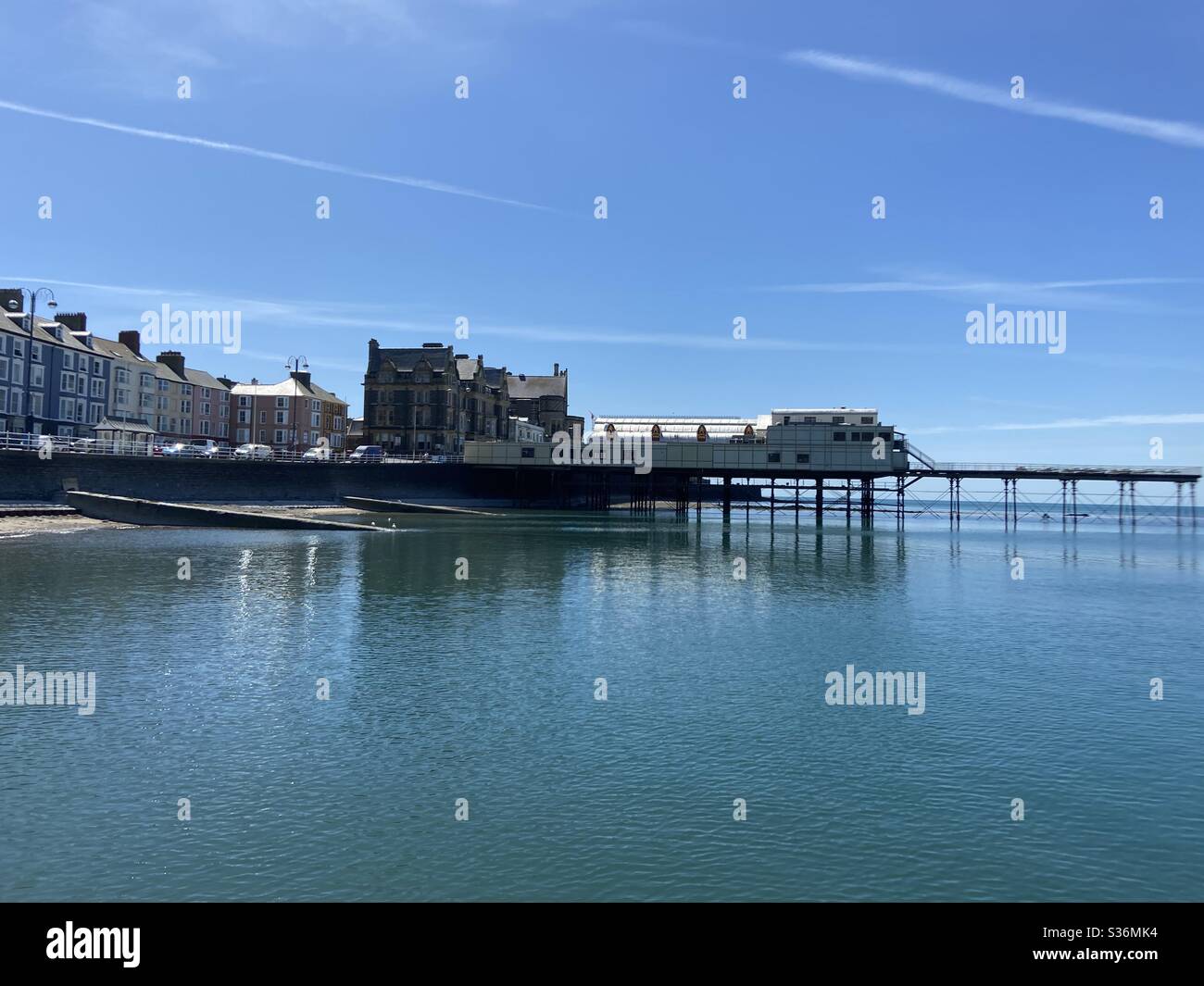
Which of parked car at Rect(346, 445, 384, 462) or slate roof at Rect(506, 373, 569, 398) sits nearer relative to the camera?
parked car at Rect(346, 445, 384, 462)

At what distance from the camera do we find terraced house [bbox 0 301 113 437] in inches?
3302

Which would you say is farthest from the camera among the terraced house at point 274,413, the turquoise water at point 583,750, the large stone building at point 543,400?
the large stone building at point 543,400

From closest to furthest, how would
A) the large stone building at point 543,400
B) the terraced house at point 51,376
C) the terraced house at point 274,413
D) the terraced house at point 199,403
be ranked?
1. the terraced house at point 51,376
2. the terraced house at point 199,403
3. the terraced house at point 274,413
4. the large stone building at point 543,400

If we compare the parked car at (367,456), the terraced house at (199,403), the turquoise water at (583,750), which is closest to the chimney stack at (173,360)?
the terraced house at (199,403)

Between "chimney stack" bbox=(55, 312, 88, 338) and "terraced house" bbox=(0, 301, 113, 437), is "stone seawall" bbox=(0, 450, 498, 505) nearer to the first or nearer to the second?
"terraced house" bbox=(0, 301, 113, 437)

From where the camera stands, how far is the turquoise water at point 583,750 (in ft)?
34.3

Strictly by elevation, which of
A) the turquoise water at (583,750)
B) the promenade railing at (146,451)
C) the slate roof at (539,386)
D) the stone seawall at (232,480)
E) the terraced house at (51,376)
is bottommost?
the turquoise water at (583,750)

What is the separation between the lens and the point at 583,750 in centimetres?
1498

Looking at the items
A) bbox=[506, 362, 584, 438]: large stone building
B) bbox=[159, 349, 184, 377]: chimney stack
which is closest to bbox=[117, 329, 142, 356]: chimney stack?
bbox=[159, 349, 184, 377]: chimney stack

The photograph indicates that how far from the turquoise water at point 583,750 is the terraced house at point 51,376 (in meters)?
63.6

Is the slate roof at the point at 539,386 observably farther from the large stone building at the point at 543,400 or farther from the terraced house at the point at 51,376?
the terraced house at the point at 51,376

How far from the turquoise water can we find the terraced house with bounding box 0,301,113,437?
6356cm
